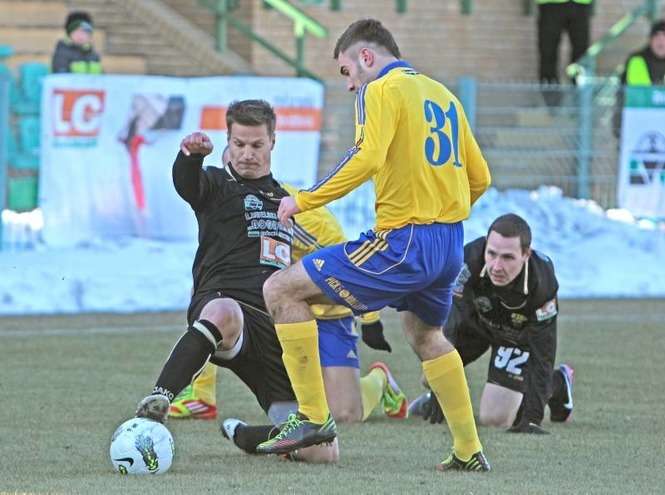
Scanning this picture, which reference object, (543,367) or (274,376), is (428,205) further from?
(543,367)

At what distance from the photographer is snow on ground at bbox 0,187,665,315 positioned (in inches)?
590

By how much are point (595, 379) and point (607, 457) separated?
10.2 ft

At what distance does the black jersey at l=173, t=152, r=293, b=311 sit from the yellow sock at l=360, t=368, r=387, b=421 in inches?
65.8

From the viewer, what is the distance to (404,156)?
23.0ft

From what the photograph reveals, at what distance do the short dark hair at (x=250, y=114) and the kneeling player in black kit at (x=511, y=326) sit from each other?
1.41 meters

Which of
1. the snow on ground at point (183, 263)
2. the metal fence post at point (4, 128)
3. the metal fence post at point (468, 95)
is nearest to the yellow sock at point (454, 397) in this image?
the snow on ground at point (183, 263)

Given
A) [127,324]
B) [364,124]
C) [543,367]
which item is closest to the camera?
[364,124]

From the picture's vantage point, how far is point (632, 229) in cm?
1878

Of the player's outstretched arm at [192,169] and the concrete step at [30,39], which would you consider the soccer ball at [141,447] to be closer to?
the player's outstretched arm at [192,169]

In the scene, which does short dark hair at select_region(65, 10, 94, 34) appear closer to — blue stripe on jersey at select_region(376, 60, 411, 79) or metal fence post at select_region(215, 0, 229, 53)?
metal fence post at select_region(215, 0, 229, 53)

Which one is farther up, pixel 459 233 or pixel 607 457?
pixel 459 233

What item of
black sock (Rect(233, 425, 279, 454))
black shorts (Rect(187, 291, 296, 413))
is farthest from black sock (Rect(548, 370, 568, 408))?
black sock (Rect(233, 425, 279, 454))

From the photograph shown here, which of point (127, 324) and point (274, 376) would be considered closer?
point (274, 376)

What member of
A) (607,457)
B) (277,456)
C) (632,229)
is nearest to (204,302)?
(277,456)
